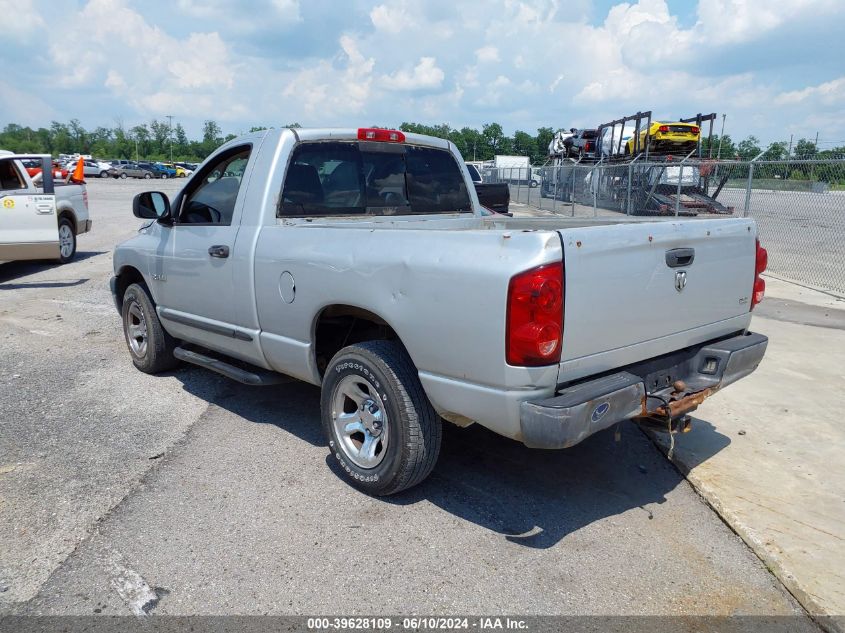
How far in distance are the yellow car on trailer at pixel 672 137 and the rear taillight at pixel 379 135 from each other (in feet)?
60.0

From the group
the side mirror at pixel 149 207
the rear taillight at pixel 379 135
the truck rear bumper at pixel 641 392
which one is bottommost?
the truck rear bumper at pixel 641 392

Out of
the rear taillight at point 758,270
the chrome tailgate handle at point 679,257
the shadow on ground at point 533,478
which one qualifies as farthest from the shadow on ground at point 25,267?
the rear taillight at point 758,270

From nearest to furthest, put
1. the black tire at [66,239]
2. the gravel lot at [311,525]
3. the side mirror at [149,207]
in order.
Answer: the gravel lot at [311,525] → the side mirror at [149,207] → the black tire at [66,239]

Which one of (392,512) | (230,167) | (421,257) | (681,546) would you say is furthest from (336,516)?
(230,167)

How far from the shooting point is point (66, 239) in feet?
40.6

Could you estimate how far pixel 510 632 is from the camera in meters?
2.73

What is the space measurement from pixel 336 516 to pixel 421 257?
146cm

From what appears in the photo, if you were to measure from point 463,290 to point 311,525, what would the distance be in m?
1.48

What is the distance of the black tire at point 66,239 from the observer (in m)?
12.2

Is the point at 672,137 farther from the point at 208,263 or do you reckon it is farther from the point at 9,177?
the point at 208,263

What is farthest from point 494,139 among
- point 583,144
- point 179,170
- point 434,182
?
point 434,182

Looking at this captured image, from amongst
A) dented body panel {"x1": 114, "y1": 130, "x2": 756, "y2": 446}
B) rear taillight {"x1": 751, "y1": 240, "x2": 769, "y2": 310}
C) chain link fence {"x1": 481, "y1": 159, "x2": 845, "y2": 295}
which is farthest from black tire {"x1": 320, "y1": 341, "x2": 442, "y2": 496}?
chain link fence {"x1": 481, "y1": 159, "x2": 845, "y2": 295}

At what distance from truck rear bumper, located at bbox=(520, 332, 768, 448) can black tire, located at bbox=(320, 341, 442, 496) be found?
645mm

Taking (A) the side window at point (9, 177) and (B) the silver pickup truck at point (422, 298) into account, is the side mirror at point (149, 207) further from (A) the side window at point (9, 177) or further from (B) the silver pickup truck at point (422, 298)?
(A) the side window at point (9, 177)
